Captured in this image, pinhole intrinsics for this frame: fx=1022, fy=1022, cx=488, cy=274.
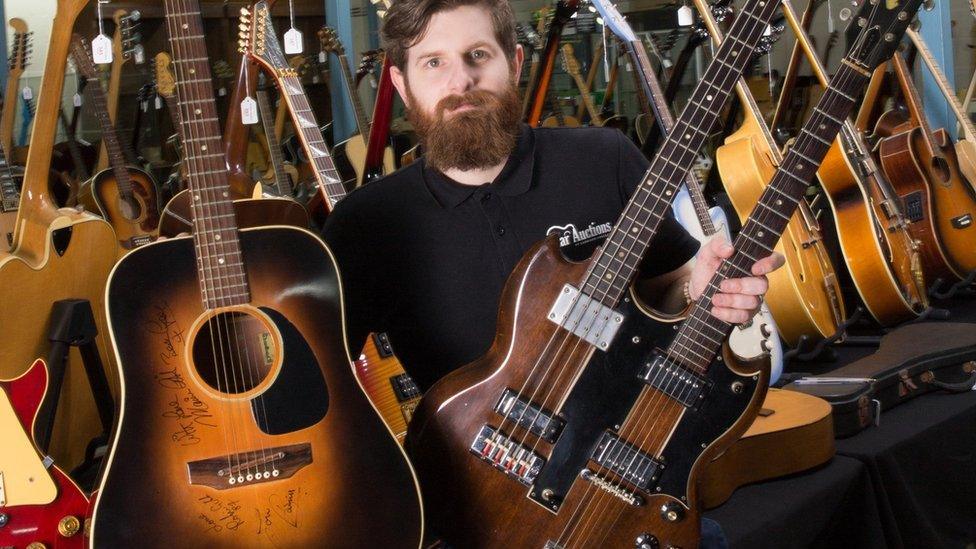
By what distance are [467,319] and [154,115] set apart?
153 inches

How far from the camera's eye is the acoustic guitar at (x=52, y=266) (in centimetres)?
260

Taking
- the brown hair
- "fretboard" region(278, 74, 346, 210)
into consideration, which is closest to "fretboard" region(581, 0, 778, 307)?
the brown hair

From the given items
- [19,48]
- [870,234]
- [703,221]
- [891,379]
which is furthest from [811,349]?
[19,48]

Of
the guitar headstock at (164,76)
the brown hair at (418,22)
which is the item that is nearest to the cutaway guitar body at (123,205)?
the guitar headstock at (164,76)

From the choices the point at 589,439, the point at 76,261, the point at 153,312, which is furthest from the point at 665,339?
the point at 76,261

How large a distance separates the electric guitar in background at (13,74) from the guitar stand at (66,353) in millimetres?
2206

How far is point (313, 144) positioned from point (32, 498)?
1.39m

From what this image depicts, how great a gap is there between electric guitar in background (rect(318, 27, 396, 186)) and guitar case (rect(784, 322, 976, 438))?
228 cm

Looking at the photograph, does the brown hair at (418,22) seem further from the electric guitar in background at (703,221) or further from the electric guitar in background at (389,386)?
the electric guitar in background at (703,221)

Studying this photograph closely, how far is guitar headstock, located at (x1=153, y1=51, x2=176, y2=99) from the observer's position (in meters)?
4.71

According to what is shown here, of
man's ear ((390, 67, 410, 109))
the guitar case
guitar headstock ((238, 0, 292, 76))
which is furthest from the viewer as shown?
guitar headstock ((238, 0, 292, 76))

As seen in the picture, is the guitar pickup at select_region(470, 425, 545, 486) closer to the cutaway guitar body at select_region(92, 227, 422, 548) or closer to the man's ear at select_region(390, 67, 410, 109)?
the cutaway guitar body at select_region(92, 227, 422, 548)

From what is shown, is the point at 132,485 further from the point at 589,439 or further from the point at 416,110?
the point at 416,110

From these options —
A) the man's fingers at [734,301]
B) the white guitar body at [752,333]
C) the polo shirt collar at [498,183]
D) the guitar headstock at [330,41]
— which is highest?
the polo shirt collar at [498,183]
